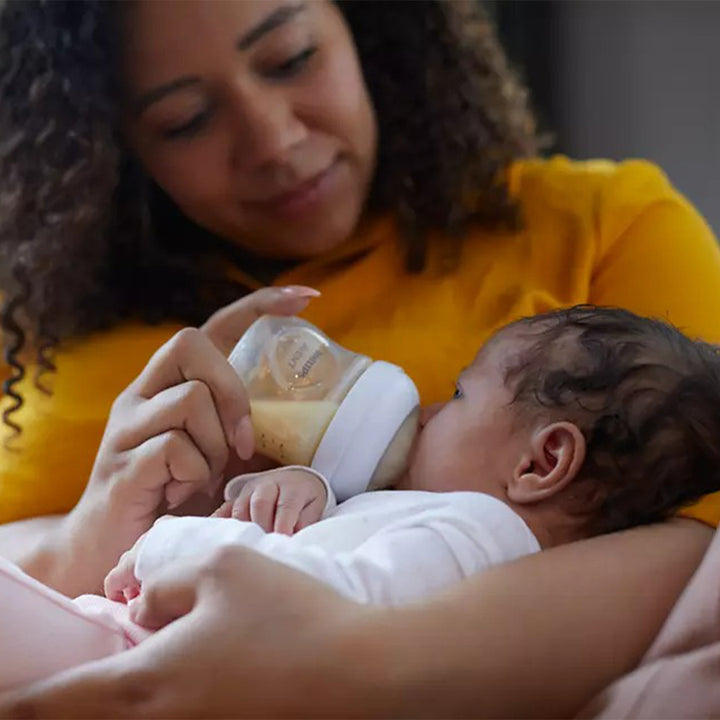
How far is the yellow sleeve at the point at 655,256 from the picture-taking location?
1285 millimetres

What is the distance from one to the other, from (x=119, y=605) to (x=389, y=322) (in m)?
0.50

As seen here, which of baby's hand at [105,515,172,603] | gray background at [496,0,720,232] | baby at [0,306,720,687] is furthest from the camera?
gray background at [496,0,720,232]

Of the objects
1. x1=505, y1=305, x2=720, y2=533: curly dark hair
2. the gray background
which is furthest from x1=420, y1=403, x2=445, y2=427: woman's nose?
the gray background

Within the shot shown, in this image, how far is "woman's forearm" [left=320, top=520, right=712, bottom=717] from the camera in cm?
77

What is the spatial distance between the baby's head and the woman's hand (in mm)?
209

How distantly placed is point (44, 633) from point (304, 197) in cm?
69

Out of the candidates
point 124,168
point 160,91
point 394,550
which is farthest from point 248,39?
point 394,550

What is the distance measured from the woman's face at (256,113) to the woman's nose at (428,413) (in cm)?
36

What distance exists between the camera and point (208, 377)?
110 cm

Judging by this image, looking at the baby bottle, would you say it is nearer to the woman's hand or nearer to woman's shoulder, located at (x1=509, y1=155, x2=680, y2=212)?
the woman's hand

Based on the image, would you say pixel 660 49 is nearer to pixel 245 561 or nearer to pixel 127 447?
pixel 127 447

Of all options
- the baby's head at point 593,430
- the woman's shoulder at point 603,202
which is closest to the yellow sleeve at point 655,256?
the woman's shoulder at point 603,202

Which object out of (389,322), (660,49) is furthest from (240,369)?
(660,49)

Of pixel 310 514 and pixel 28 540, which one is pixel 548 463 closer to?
pixel 310 514
